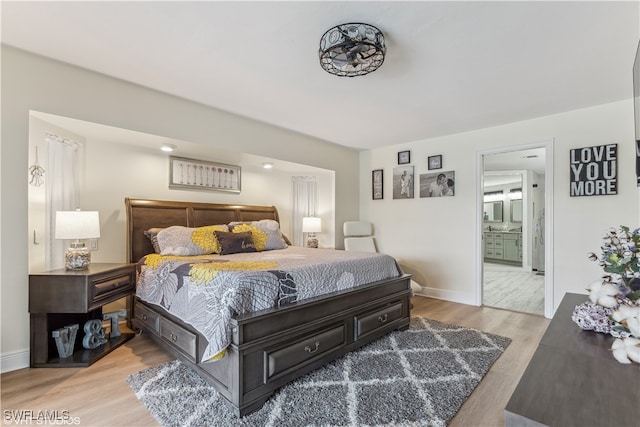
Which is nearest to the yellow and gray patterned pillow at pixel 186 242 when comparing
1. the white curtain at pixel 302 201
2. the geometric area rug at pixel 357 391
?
the geometric area rug at pixel 357 391

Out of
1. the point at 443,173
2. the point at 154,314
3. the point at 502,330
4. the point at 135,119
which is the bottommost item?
the point at 502,330

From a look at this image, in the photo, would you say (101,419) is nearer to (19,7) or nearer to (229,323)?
(229,323)

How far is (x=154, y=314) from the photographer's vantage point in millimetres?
2605

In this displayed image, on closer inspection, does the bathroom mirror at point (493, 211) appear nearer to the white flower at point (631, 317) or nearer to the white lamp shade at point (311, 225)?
the white lamp shade at point (311, 225)

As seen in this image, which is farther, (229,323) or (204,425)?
(229,323)

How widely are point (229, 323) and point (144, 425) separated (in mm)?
704

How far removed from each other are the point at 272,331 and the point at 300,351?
311 millimetres

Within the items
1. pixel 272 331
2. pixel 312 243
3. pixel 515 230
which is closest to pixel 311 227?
pixel 312 243

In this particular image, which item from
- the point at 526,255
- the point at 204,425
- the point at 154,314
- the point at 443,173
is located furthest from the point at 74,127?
the point at 526,255

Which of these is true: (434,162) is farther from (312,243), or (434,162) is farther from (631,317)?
(631,317)

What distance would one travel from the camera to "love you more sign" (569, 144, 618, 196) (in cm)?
311

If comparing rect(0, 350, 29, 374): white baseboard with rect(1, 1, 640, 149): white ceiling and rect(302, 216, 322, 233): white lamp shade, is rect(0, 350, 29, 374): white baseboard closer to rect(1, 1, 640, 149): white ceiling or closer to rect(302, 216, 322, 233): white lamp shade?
rect(1, 1, 640, 149): white ceiling

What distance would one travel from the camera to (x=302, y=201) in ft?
16.5

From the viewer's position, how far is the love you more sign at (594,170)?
3.11 metres
